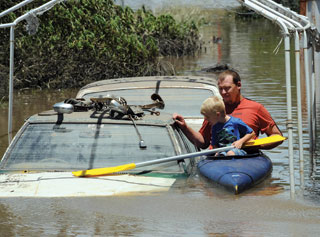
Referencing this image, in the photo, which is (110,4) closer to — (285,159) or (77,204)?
(285,159)

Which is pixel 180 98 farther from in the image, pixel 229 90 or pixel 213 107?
pixel 213 107

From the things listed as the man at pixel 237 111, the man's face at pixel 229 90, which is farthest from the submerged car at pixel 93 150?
the man's face at pixel 229 90

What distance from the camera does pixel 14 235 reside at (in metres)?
6.20

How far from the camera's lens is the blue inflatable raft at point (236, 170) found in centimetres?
725

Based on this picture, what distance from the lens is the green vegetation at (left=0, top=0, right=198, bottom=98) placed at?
19500 millimetres

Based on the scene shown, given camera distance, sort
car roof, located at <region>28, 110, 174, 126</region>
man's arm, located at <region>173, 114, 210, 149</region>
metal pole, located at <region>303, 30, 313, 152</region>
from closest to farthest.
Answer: car roof, located at <region>28, 110, 174, 126</region>
man's arm, located at <region>173, 114, 210, 149</region>
metal pole, located at <region>303, 30, 313, 152</region>

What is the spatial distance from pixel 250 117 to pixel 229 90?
391mm

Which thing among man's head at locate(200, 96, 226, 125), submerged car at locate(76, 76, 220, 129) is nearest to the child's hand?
man's head at locate(200, 96, 226, 125)

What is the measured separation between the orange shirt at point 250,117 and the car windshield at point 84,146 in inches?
50.8

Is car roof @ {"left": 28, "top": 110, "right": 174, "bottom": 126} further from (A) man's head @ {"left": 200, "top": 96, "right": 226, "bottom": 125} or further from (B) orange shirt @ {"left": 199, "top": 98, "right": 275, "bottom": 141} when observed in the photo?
(B) orange shirt @ {"left": 199, "top": 98, "right": 275, "bottom": 141}

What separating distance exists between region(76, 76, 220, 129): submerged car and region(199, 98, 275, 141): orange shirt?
1.58 m

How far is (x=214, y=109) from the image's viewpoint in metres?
7.63

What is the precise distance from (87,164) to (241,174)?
153cm

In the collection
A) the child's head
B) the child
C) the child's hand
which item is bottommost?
the child's hand
